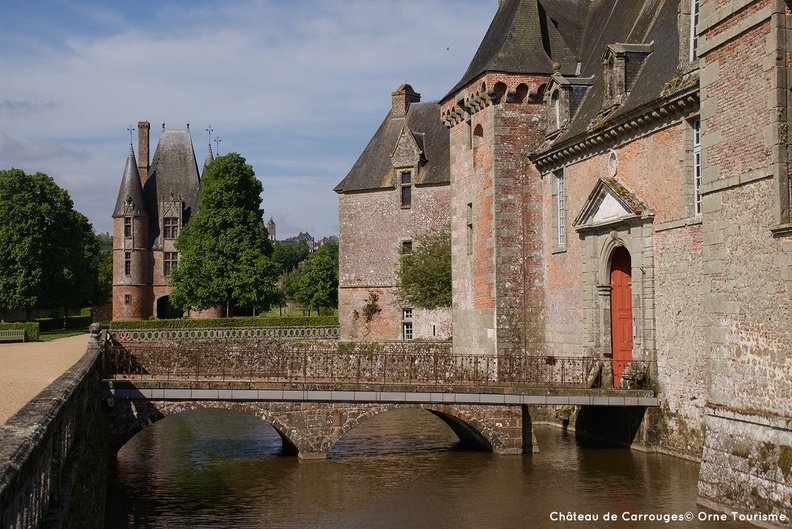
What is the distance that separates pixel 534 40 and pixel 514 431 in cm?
1043

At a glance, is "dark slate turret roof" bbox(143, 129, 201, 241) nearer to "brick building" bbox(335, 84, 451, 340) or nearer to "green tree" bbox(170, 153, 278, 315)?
"green tree" bbox(170, 153, 278, 315)

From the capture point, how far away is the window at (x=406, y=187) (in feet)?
123

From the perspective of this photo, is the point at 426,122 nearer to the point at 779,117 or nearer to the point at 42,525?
the point at 779,117

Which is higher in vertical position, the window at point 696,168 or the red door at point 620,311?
the window at point 696,168

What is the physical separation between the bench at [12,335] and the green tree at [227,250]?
1089cm

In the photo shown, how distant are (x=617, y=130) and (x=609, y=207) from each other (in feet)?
5.17

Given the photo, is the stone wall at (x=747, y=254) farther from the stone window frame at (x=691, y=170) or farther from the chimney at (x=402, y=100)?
the chimney at (x=402, y=100)

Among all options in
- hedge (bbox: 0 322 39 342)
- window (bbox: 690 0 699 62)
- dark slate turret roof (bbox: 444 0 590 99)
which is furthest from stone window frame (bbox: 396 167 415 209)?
window (bbox: 690 0 699 62)

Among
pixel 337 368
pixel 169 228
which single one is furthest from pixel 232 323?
pixel 337 368

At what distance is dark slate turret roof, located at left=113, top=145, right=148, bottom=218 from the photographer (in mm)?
56594

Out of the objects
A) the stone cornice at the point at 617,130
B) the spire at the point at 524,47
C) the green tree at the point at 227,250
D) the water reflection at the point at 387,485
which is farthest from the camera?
the green tree at the point at 227,250

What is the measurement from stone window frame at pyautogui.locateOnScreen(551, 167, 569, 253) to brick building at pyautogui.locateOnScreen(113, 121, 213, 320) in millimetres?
39058

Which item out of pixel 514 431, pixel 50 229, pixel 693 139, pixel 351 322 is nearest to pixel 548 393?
pixel 514 431

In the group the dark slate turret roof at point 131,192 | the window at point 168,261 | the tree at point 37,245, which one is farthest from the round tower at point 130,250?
the tree at point 37,245
